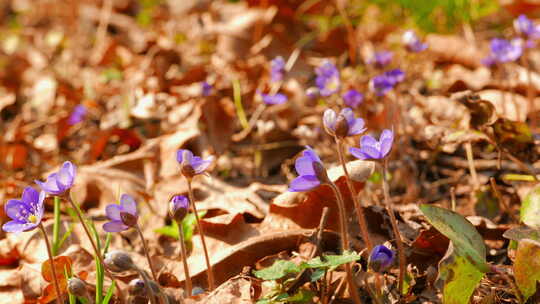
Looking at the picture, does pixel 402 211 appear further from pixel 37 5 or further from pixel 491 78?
pixel 37 5

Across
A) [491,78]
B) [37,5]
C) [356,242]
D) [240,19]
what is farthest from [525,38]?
[37,5]

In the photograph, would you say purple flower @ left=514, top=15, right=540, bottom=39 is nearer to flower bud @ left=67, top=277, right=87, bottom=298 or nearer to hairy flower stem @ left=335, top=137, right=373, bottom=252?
hairy flower stem @ left=335, top=137, right=373, bottom=252

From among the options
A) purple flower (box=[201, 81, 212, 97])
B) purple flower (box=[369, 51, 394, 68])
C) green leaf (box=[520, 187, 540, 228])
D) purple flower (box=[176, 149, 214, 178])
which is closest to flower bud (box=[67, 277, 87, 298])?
purple flower (box=[176, 149, 214, 178])

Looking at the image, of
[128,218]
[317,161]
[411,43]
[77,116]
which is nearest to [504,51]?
[411,43]

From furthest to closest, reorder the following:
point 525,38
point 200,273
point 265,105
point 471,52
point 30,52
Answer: point 30,52, point 471,52, point 265,105, point 525,38, point 200,273

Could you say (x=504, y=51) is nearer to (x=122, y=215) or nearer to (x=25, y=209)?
(x=122, y=215)

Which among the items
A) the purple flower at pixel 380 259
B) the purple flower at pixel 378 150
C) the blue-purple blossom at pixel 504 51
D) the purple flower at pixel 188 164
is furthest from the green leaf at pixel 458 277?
the blue-purple blossom at pixel 504 51
